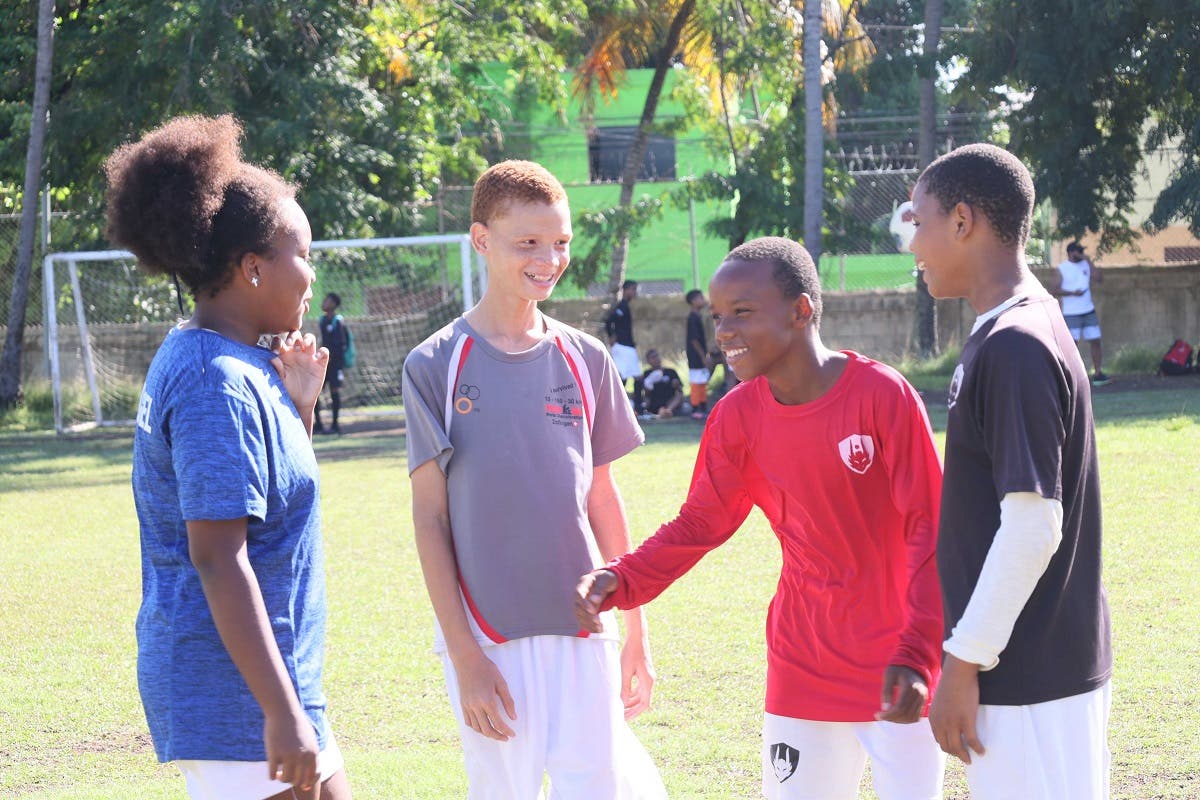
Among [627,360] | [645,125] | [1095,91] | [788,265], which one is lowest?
[627,360]

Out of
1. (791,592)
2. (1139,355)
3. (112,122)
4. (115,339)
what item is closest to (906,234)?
(791,592)

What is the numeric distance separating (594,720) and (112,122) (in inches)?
834

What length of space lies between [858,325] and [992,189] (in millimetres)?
21875

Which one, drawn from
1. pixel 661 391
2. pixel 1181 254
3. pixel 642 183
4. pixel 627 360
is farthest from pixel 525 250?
pixel 642 183

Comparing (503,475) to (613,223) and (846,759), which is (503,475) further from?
(613,223)

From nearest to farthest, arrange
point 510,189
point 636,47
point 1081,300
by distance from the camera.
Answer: point 510,189
point 1081,300
point 636,47

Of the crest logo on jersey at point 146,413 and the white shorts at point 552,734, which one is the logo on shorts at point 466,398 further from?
the crest logo on jersey at point 146,413

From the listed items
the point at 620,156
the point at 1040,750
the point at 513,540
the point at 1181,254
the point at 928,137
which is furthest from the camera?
the point at 620,156

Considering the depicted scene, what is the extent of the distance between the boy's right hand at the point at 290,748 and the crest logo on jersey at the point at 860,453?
1.39 metres

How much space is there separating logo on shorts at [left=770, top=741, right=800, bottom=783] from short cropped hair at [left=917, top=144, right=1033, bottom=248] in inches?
51.7

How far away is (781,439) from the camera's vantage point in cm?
330

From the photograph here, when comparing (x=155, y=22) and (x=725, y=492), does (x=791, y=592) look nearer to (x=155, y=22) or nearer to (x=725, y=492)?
(x=725, y=492)

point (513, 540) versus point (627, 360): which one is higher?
point (513, 540)

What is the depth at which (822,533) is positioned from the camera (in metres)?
3.24
